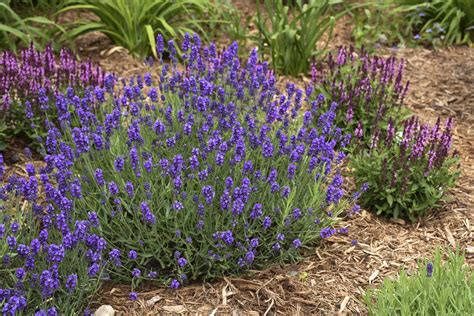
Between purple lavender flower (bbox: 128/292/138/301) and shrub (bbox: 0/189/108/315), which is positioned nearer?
shrub (bbox: 0/189/108/315)

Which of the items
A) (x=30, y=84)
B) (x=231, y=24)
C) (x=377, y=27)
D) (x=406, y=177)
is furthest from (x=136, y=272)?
(x=377, y=27)

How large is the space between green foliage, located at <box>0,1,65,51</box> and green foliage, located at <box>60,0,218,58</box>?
0.60 feet

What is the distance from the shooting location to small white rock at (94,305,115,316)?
3025 millimetres

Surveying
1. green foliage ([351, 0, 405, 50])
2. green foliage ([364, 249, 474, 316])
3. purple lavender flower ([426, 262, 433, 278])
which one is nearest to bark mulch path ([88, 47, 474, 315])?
green foliage ([364, 249, 474, 316])

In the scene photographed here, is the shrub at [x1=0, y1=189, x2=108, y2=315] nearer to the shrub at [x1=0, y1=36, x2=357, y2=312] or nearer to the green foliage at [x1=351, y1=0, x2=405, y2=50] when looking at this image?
the shrub at [x1=0, y1=36, x2=357, y2=312]

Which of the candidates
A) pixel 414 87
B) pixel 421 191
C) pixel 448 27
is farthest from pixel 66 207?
pixel 448 27

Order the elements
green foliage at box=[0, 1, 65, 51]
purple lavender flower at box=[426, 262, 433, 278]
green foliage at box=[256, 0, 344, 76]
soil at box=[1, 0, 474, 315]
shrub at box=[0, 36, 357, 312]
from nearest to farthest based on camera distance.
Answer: purple lavender flower at box=[426, 262, 433, 278], shrub at box=[0, 36, 357, 312], soil at box=[1, 0, 474, 315], green foliage at box=[0, 1, 65, 51], green foliage at box=[256, 0, 344, 76]

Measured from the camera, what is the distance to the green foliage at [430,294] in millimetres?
2738

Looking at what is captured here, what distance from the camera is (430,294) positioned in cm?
284

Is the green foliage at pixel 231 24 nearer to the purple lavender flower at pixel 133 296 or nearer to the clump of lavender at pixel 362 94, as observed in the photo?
the clump of lavender at pixel 362 94

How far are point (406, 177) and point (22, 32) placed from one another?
12.5 ft

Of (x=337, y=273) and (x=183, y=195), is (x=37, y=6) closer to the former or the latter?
(x=183, y=195)

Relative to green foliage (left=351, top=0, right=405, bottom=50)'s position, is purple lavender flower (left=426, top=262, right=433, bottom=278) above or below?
below

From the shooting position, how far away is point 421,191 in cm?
403
